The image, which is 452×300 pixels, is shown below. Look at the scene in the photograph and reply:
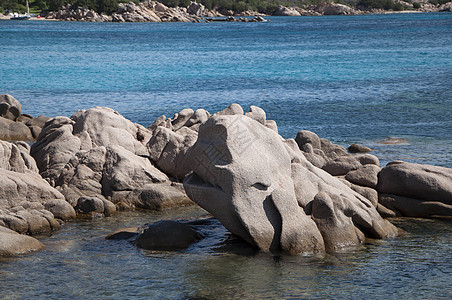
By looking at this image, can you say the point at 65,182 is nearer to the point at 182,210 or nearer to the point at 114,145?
the point at 114,145

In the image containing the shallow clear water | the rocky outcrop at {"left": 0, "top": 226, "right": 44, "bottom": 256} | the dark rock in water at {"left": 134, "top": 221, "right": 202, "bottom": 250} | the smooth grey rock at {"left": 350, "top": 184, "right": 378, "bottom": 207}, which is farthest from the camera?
the smooth grey rock at {"left": 350, "top": 184, "right": 378, "bottom": 207}

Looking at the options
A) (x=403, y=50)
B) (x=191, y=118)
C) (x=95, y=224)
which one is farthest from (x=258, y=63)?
(x=95, y=224)

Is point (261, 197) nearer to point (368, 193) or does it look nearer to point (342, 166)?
point (368, 193)

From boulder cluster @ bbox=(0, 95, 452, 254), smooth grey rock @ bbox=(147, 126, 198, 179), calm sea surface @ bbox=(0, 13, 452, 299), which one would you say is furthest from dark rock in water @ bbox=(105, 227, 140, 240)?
smooth grey rock @ bbox=(147, 126, 198, 179)

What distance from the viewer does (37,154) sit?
67.7 feet

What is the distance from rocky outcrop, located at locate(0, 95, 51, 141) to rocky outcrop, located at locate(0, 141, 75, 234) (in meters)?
10.2

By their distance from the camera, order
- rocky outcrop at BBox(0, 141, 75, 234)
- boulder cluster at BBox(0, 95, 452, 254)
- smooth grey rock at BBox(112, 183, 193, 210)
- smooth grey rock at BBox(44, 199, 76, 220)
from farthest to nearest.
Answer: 1. smooth grey rock at BBox(112, 183, 193, 210)
2. smooth grey rock at BBox(44, 199, 76, 220)
3. rocky outcrop at BBox(0, 141, 75, 234)
4. boulder cluster at BBox(0, 95, 452, 254)

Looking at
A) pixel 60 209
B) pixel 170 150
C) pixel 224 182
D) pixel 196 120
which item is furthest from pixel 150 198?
pixel 196 120

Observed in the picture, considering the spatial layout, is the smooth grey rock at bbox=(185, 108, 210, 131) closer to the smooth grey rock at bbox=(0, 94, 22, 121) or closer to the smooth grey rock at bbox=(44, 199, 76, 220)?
the smooth grey rock at bbox=(44, 199, 76, 220)

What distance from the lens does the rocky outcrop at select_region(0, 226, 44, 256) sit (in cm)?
1381

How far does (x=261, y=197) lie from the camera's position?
46.1 feet

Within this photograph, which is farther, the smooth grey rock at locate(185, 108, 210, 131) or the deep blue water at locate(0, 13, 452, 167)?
the deep blue water at locate(0, 13, 452, 167)

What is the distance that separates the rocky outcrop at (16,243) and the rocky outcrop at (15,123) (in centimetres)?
1424

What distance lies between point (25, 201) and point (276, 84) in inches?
1257
